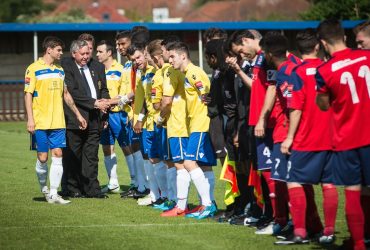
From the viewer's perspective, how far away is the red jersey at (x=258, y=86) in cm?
1052

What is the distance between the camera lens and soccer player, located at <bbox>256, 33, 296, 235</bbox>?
9883 mm

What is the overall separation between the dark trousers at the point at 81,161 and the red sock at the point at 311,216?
533 centimetres

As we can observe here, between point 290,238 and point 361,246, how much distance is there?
107 cm

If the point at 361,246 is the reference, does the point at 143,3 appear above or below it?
above

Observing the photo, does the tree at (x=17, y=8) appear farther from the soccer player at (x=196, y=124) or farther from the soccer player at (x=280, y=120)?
the soccer player at (x=280, y=120)

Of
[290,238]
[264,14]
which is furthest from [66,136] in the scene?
[264,14]

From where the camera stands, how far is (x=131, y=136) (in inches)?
602

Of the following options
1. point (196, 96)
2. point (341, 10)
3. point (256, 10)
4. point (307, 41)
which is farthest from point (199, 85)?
point (256, 10)

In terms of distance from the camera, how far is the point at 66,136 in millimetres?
14922

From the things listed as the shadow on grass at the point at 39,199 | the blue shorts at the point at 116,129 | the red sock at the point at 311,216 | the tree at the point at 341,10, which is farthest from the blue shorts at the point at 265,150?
the tree at the point at 341,10

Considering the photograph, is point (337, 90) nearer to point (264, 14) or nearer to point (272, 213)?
point (272, 213)

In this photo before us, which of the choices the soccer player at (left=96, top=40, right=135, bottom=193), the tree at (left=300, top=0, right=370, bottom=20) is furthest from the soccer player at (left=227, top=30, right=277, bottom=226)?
the tree at (left=300, top=0, right=370, bottom=20)

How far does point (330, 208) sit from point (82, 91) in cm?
622

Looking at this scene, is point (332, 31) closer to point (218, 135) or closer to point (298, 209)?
point (298, 209)
